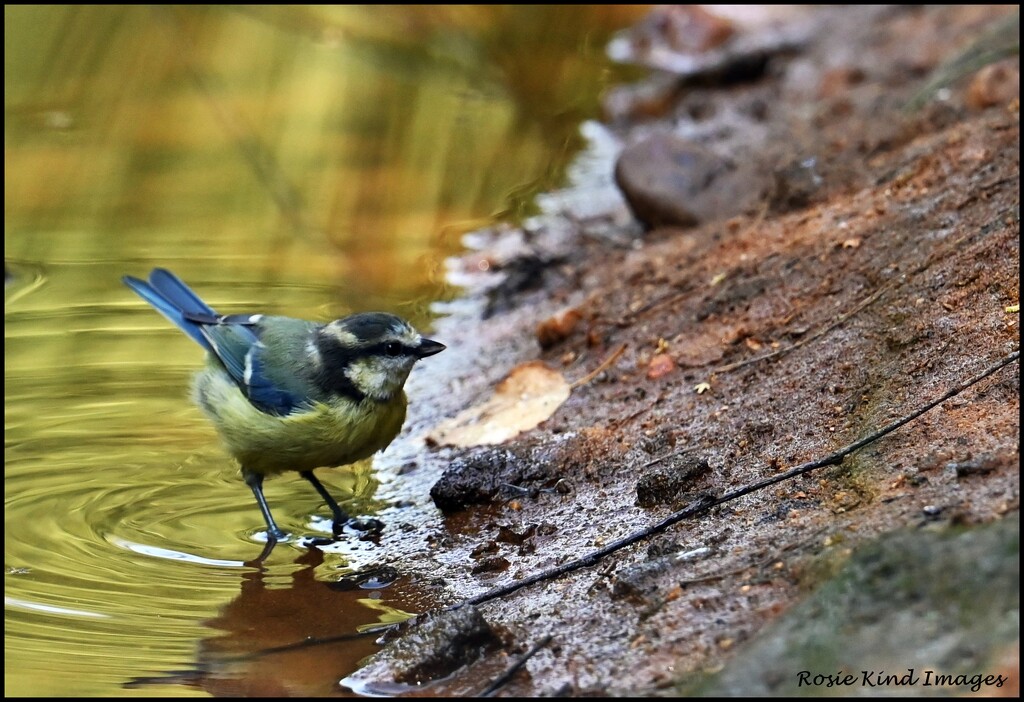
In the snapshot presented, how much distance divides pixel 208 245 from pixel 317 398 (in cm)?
279

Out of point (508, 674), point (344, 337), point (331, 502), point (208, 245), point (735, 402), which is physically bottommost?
point (508, 674)

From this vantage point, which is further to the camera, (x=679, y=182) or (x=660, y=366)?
(x=679, y=182)

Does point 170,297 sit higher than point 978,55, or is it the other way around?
point 978,55

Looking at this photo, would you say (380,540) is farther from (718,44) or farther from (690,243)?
(718,44)

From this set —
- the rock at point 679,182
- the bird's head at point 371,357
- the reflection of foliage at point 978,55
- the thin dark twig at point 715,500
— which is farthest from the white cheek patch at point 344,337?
the reflection of foliage at point 978,55

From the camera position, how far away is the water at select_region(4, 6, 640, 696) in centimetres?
354

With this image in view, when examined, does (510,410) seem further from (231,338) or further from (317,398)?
(231,338)

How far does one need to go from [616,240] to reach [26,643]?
4169 millimetres

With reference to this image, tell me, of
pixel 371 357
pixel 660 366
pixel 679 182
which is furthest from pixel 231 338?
pixel 679 182

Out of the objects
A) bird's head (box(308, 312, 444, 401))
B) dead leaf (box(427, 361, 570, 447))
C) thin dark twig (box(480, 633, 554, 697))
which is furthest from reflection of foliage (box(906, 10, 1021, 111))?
thin dark twig (box(480, 633, 554, 697))

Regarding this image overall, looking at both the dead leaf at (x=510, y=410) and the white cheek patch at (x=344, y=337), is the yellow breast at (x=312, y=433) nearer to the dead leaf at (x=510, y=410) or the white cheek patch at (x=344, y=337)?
the white cheek patch at (x=344, y=337)

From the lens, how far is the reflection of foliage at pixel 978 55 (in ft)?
20.2

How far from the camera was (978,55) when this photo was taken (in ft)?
20.7

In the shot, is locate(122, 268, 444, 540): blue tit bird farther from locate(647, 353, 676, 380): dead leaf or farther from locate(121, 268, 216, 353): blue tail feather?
locate(647, 353, 676, 380): dead leaf
